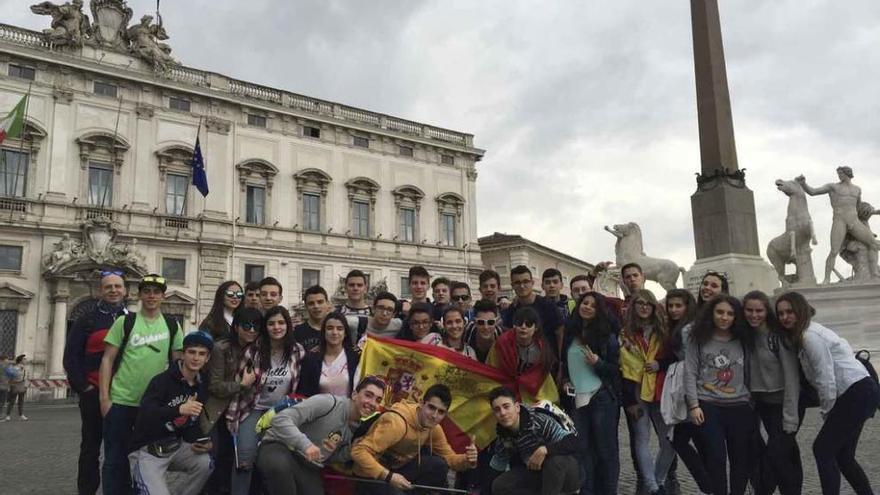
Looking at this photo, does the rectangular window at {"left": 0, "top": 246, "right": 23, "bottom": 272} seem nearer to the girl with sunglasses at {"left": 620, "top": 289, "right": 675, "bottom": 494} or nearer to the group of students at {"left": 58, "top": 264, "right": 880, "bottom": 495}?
the group of students at {"left": 58, "top": 264, "right": 880, "bottom": 495}

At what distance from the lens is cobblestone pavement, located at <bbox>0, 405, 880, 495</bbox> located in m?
6.21

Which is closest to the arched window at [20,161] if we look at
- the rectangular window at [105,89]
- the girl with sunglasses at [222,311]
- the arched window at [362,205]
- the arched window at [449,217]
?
the rectangular window at [105,89]

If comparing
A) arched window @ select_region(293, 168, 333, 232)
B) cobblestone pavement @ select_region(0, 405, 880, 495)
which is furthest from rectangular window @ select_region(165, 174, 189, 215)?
cobblestone pavement @ select_region(0, 405, 880, 495)

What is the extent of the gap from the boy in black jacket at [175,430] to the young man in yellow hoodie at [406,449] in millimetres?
1148

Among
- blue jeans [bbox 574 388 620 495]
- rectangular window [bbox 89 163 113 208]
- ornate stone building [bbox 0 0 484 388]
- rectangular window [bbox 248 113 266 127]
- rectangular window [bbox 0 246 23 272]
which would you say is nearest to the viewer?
blue jeans [bbox 574 388 620 495]

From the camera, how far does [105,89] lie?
26.4 m

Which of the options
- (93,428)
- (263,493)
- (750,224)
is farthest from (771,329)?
(750,224)

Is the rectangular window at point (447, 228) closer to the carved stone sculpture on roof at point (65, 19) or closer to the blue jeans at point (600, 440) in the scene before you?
the carved stone sculpture on roof at point (65, 19)

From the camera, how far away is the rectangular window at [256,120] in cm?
2984

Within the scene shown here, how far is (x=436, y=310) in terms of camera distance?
22.6ft

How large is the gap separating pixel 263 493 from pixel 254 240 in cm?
2462

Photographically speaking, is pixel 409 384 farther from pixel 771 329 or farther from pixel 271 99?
pixel 271 99

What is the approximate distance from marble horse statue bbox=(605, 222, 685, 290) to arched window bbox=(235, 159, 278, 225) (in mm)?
19382

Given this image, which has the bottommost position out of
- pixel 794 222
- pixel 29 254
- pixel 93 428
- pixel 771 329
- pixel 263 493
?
pixel 263 493
